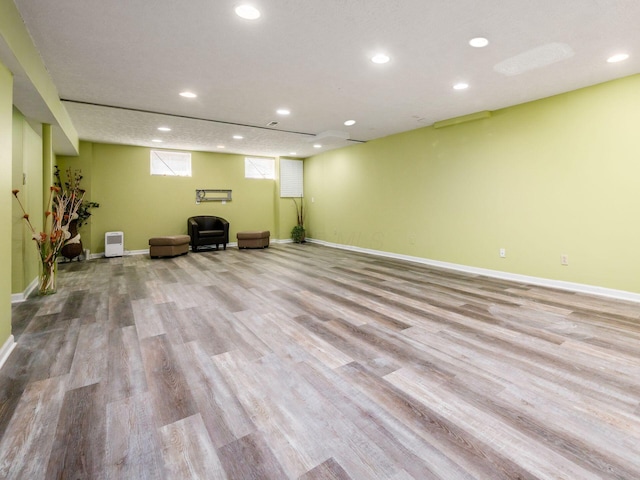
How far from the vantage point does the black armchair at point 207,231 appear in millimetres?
7340

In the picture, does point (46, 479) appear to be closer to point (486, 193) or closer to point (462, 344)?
point (462, 344)

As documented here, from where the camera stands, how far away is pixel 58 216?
13.4ft

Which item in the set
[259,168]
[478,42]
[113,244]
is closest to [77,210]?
[113,244]

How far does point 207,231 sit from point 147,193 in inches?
65.4

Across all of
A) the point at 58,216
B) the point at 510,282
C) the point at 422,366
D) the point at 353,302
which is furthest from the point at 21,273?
the point at 510,282

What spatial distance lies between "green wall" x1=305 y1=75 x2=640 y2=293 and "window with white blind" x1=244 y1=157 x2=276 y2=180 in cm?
331

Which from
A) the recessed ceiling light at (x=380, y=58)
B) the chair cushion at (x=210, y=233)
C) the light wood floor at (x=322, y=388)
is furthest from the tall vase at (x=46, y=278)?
the recessed ceiling light at (x=380, y=58)

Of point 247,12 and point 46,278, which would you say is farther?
point 46,278

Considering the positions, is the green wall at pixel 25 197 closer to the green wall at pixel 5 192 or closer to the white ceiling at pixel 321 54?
the white ceiling at pixel 321 54

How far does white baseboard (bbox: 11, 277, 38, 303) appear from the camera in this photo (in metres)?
3.52

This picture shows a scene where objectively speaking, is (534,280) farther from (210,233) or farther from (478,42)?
(210,233)

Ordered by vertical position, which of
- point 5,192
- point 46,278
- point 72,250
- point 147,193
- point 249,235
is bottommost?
point 46,278

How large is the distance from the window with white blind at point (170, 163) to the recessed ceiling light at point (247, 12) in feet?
20.0

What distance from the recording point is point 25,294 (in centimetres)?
367
